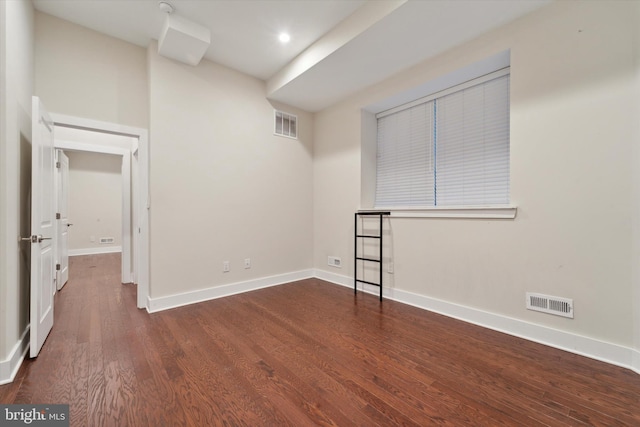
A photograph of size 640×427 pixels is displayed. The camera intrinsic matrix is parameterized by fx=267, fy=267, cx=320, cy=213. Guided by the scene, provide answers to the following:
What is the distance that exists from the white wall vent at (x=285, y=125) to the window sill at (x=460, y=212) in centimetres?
199

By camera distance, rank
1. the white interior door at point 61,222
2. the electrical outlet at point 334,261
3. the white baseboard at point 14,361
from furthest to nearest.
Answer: the electrical outlet at point 334,261, the white interior door at point 61,222, the white baseboard at point 14,361

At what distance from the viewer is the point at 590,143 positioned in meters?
2.01

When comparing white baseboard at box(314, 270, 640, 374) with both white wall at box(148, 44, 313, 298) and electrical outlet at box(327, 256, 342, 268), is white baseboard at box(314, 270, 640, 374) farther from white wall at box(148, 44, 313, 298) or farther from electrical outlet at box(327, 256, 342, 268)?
white wall at box(148, 44, 313, 298)

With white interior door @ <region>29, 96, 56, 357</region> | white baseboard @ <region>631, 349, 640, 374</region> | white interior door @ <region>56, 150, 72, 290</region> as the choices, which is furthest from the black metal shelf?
white interior door @ <region>56, 150, 72, 290</region>

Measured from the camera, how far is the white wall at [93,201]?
6.95 m

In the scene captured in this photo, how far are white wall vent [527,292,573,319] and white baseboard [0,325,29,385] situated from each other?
3.81m

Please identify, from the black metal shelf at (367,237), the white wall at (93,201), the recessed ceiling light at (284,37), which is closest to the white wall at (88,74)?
the recessed ceiling light at (284,37)

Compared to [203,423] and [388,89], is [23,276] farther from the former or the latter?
[388,89]

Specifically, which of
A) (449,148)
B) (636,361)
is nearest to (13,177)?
(449,148)

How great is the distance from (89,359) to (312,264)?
2.95 meters

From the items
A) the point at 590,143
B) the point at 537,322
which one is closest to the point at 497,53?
the point at 590,143

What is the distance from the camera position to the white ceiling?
90.2 inches

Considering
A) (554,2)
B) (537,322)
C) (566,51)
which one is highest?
(554,2)

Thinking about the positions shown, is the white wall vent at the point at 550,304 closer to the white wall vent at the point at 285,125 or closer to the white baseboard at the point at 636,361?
the white baseboard at the point at 636,361
